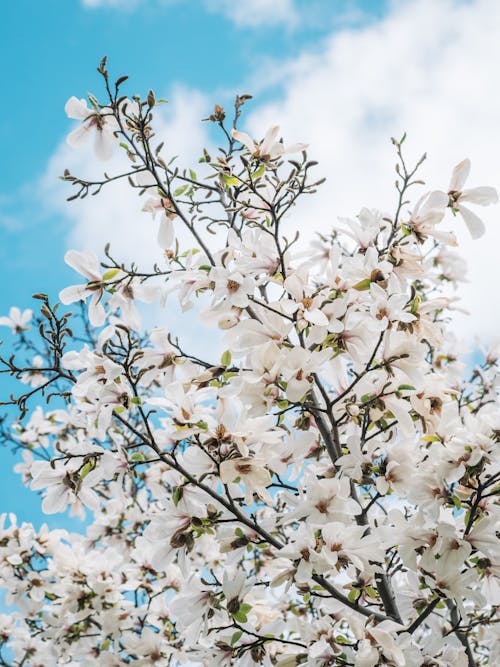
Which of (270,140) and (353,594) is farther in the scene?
(270,140)

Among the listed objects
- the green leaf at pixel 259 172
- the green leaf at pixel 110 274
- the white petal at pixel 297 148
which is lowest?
the green leaf at pixel 110 274

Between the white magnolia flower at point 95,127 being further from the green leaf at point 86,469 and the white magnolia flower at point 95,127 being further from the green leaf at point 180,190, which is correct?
the green leaf at point 86,469

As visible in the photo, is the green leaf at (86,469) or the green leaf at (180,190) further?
the green leaf at (180,190)

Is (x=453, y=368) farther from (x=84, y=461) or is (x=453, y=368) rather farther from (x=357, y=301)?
(x=84, y=461)

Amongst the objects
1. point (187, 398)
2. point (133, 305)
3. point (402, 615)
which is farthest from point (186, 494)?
point (402, 615)

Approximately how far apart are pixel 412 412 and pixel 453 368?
6.66ft

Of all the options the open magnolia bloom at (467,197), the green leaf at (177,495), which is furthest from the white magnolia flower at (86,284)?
the open magnolia bloom at (467,197)

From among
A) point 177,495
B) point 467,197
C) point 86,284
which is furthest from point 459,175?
point 177,495

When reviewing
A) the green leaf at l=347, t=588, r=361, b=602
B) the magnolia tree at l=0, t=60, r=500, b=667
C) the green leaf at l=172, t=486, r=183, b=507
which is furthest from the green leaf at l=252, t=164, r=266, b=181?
the green leaf at l=347, t=588, r=361, b=602

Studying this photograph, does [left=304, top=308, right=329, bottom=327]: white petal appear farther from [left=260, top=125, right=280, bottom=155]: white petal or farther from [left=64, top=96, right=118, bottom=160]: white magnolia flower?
[left=64, top=96, right=118, bottom=160]: white magnolia flower

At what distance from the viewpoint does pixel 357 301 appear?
2363 mm

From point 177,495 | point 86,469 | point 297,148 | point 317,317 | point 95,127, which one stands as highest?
point 95,127

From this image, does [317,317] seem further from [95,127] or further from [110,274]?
[95,127]

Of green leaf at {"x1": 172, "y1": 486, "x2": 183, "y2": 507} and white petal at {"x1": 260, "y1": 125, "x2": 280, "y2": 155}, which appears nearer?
green leaf at {"x1": 172, "y1": 486, "x2": 183, "y2": 507}
